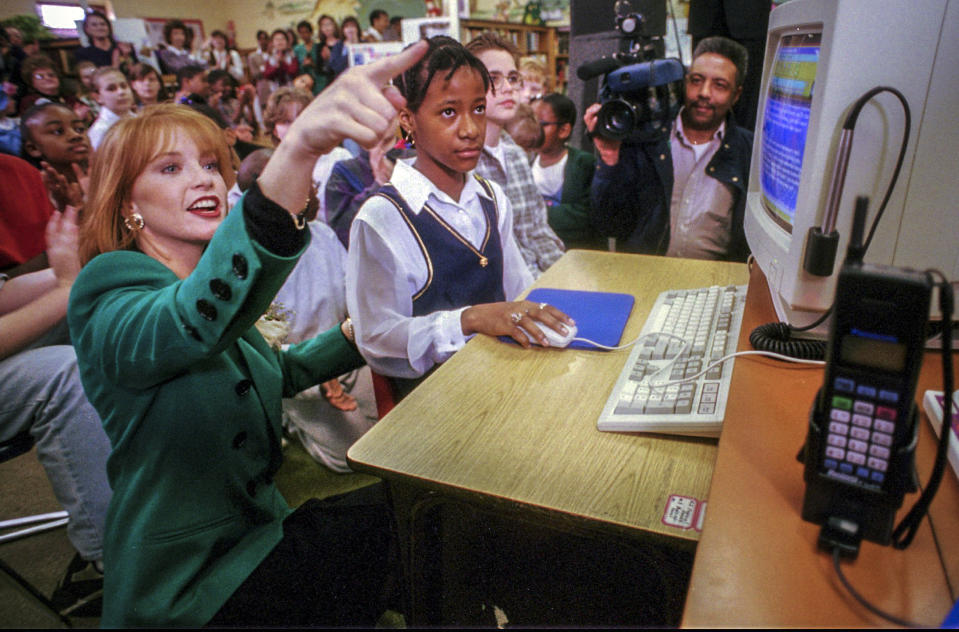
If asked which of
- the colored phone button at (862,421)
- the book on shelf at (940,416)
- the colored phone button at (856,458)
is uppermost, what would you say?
the colored phone button at (862,421)

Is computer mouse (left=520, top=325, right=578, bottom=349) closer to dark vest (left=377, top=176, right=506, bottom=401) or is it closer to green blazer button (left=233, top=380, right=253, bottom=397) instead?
dark vest (left=377, top=176, right=506, bottom=401)

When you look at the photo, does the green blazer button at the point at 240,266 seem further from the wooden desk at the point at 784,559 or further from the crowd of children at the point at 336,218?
the wooden desk at the point at 784,559

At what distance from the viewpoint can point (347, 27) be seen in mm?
7062

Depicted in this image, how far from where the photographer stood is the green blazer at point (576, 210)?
2.64 meters

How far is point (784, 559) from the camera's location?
0.49 metres

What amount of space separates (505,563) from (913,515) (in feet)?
2.67

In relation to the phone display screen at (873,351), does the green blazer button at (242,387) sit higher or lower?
lower

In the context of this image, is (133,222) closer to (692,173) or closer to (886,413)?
(886,413)

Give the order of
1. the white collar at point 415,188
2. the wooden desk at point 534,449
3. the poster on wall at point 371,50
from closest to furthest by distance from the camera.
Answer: the wooden desk at point 534,449 < the white collar at point 415,188 < the poster on wall at point 371,50

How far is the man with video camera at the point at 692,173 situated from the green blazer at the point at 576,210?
37 centimetres

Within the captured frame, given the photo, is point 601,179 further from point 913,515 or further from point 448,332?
point 913,515

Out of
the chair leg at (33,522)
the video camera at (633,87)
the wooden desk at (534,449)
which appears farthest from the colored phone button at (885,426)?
the video camera at (633,87)

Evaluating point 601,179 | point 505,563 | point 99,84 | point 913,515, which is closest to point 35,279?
point 505,563

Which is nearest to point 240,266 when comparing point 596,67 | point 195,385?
point 195,385
